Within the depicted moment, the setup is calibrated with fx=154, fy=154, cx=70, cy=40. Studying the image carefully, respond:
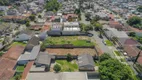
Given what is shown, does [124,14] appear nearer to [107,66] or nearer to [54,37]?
[54,37]

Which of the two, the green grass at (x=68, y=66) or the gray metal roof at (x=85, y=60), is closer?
the gray metal roof at (x=85, y=60)

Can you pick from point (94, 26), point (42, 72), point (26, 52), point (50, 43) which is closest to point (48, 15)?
point (94, 26)

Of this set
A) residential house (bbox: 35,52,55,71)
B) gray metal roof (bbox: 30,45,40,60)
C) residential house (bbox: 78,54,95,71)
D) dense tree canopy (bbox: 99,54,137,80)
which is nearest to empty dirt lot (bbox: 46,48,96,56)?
gray metal roof (bbox: 30,45,40,60)

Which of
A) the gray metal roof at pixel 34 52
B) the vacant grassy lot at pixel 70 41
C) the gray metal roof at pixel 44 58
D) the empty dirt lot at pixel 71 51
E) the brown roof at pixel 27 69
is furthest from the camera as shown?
the vacant grassy lot at pixel 70 41

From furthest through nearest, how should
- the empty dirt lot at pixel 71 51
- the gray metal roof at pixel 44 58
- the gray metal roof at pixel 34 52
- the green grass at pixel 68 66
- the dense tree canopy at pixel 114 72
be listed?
the empty dirt lot at pixel 71 51 → the gray metal roof at pixel 34 52 → the green grass at pixel 68 66 → the gray metal roof at pixel 44 58 → the dense tree canopy at pixel 114 72

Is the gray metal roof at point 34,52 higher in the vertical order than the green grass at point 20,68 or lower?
higher

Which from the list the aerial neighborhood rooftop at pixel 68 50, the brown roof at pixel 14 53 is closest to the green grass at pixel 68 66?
the aerial neighborhood rooftop at pixel 68 50

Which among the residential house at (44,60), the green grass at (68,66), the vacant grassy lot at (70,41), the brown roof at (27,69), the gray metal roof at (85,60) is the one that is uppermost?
the residential house at (44,60)

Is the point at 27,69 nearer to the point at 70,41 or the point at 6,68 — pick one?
the point at 6,68

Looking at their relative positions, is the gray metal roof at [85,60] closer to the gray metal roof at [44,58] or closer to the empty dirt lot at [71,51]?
the empty dirt lot at [71,51]
